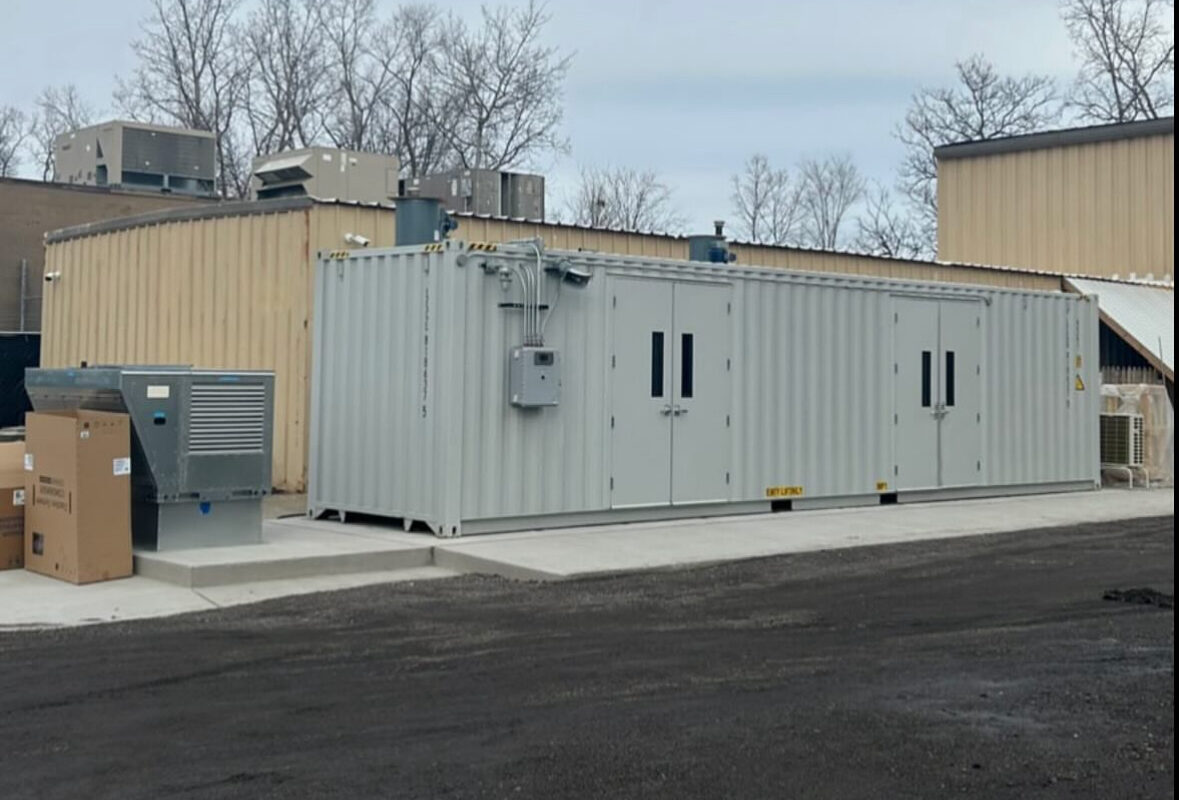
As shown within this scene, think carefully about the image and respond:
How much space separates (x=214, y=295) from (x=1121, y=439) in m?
12.2

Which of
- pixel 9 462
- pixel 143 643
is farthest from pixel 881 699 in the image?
pixel 9 462

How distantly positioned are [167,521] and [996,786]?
765cm

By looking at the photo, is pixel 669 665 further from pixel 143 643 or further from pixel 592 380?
pixel 592 380

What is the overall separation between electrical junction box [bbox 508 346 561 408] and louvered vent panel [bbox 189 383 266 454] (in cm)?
232

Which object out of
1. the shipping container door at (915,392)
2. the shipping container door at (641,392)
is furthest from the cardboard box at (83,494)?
the shipping container door at (915,392)

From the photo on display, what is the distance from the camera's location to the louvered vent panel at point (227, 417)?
37.5ft

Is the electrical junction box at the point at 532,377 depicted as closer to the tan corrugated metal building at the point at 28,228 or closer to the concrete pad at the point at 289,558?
the concrete pad at the point at 289,558

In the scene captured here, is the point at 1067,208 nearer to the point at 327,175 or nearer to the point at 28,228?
the point at 327,175

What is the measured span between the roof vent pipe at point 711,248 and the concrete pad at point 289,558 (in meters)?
5.10

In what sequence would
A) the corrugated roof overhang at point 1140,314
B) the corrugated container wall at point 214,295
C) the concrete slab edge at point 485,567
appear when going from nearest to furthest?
the concrete slab edge at point 485,567
the corrugated container wall at point 214,295
the corrugated roof overhang at point 1140,314

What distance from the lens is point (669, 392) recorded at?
14312mm

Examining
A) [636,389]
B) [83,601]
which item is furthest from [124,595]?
[636,389]

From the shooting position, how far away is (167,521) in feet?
37.6

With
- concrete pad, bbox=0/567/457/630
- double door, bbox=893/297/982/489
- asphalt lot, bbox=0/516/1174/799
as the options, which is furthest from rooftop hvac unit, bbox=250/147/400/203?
asphalt lot, bbox=0/516/1174/799
